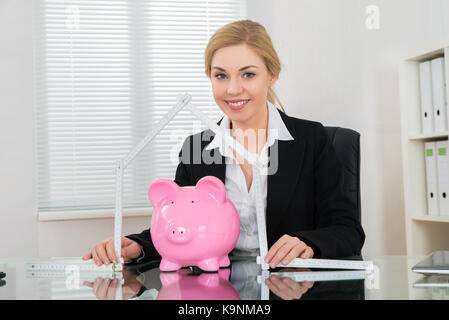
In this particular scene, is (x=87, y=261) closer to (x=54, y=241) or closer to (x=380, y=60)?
(x=54, y=241)

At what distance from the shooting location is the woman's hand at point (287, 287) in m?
0.78

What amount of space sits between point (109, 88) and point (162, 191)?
1666 millimetres

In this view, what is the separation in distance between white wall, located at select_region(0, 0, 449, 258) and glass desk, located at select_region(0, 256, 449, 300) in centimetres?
140

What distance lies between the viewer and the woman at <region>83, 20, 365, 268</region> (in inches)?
56.2

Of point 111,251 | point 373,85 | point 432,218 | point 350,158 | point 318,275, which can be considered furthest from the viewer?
point 373,85

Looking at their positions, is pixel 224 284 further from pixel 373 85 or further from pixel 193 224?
pixel 373 85

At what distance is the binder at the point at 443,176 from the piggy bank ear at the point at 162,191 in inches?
60.2

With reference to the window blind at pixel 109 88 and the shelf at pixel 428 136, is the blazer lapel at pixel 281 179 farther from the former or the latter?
the window blind at pixel 109 88

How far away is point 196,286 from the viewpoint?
0.87m

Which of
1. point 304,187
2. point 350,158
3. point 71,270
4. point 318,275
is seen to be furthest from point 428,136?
point 71,270

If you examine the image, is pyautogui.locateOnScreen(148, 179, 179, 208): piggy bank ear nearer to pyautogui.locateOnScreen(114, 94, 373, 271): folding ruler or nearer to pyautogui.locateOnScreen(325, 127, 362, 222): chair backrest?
pyautogui.locateOnScreen(114, 94, 373, 271): folding ruler

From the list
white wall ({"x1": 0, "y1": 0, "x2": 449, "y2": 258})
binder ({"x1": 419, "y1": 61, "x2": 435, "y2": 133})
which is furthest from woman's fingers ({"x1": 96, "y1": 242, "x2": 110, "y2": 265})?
binder ({"x1": 419, "y1": 61, "x2": 435, "y2": 133})
